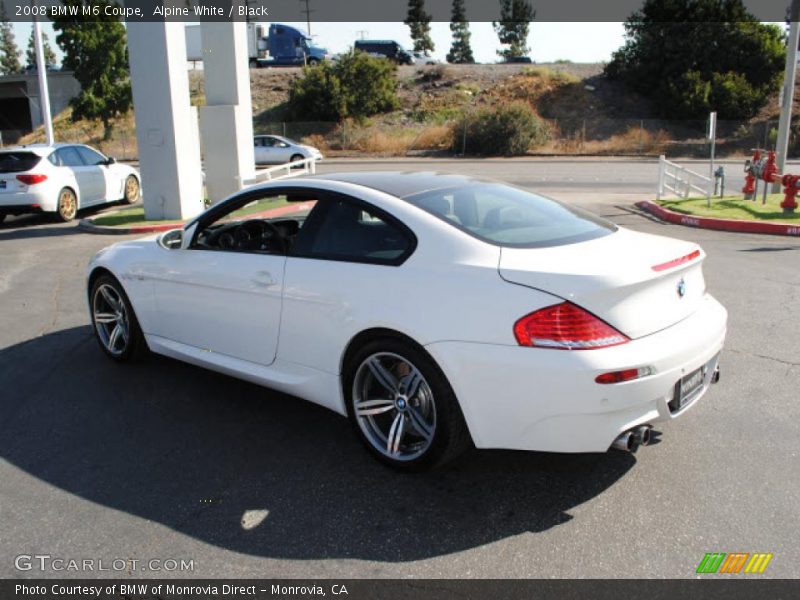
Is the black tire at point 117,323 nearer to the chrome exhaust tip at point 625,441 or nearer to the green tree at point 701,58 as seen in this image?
the chrome exhaust tip at point 625,441

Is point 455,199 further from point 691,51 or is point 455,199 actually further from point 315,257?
point 691,51

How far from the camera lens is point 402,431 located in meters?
3.76

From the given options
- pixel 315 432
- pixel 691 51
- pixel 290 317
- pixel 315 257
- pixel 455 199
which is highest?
pixel 691 51

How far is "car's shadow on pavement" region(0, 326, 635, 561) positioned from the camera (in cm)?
325

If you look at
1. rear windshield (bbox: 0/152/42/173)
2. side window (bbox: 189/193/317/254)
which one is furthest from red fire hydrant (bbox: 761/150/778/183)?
rear windshield (bbox: 0/152/42/173)

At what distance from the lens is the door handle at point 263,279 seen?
424 centimetres

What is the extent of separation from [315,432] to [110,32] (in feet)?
142

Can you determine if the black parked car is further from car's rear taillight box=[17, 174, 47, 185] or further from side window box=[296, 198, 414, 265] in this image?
side window box=[296, 198, 414, 265]

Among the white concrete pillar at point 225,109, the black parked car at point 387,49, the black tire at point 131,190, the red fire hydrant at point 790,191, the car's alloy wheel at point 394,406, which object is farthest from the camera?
the black parked car at point 387,49

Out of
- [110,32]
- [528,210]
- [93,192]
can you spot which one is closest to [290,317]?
[528,210]

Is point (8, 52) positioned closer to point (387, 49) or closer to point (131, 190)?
point (387, 49)

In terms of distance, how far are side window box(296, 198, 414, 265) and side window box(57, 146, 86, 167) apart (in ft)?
41.2

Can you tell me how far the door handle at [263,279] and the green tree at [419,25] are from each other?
287 ft

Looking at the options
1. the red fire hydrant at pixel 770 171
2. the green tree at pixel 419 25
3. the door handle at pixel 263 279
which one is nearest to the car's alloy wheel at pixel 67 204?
the door handle at pixel 263 279
